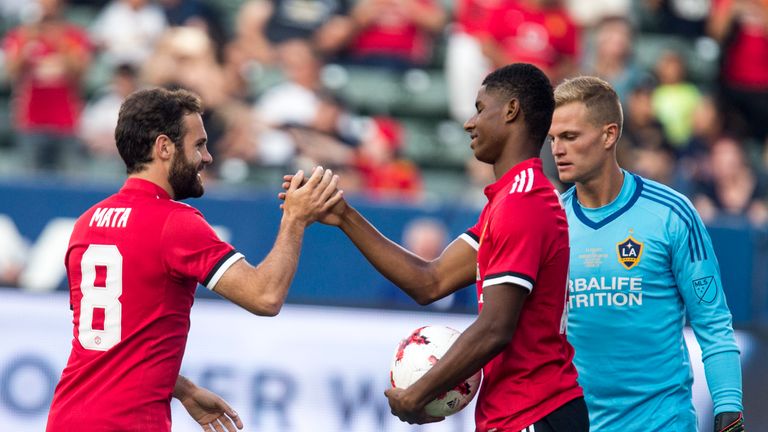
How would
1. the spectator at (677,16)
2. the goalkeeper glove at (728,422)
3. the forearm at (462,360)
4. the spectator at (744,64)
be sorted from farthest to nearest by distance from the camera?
the spectator at (677,16) < the spectator at (744,64) < the goalkeeper glove at (728,422) < the forearm at (462,360)

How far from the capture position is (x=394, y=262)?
5359 mm

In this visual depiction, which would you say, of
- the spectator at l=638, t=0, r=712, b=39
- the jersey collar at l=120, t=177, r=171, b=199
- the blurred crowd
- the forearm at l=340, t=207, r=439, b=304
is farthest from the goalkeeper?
the spectator at l=638, t=0, r=712, b=39

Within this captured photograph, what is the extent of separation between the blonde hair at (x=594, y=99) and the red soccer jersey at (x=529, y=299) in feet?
3.07

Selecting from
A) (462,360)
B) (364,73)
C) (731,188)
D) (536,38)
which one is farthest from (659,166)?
(462,360)

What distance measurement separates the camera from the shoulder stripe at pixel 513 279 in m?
4.41

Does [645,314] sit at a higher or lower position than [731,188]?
lower

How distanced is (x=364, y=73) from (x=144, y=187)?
865 centimetres

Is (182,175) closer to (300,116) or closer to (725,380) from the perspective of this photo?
(725,380)

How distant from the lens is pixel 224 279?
473 centimetres

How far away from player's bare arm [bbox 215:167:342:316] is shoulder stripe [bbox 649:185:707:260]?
158 cm

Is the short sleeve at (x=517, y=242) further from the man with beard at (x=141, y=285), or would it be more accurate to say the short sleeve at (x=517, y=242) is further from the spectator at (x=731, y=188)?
the spectator at (x=731, y=188)

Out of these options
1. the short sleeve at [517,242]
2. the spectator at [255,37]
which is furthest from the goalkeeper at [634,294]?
the spectator at [255,37]

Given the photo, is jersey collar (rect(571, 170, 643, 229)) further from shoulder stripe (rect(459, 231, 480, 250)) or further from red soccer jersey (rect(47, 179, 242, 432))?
Answer: red soccer jersey (rect(47, 179, 242, 432))

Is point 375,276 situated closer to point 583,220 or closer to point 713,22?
point 583,220
